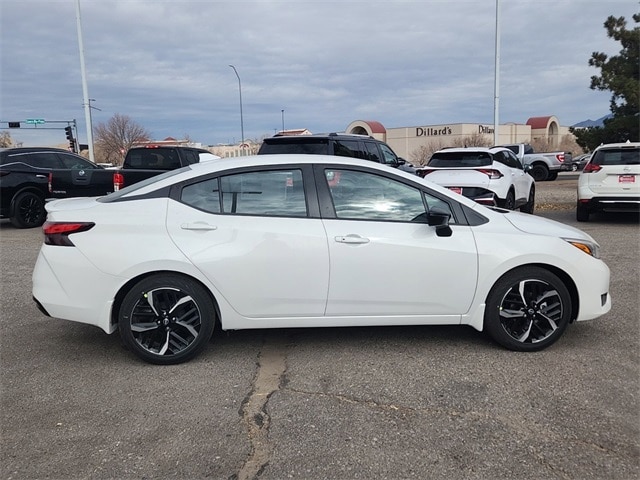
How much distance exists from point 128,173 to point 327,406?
30.0ft

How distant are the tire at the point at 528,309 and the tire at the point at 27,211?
1092 centimetres

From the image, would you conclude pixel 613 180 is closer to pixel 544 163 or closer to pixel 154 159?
pixel 154 159

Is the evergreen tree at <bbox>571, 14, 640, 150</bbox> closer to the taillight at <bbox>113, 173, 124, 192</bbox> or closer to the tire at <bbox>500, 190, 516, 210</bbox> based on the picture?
the tire at <bbox>500, 190, 516, 210</bbox>

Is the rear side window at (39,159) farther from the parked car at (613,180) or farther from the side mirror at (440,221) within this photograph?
the parked car at (613,180)

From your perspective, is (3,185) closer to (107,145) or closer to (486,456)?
(486,456)

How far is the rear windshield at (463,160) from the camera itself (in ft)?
33.9

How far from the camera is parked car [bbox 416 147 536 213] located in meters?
9.88

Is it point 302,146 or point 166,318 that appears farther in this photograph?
point 302,146

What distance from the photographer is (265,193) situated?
13.8 feet

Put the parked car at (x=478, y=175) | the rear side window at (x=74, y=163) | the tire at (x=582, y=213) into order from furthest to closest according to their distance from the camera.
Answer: the rear side window at (x=74, y=163)
the tire at (x=582, y=213)
the parked car at (x=478, y=175)

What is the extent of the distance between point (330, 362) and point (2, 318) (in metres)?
3.55

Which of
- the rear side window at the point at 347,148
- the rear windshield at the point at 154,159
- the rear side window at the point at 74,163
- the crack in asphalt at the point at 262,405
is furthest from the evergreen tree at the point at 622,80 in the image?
the crack in asphalt at the point at 262,405

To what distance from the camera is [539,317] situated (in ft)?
13.8

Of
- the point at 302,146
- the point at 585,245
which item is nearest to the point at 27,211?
the point at 302,146
